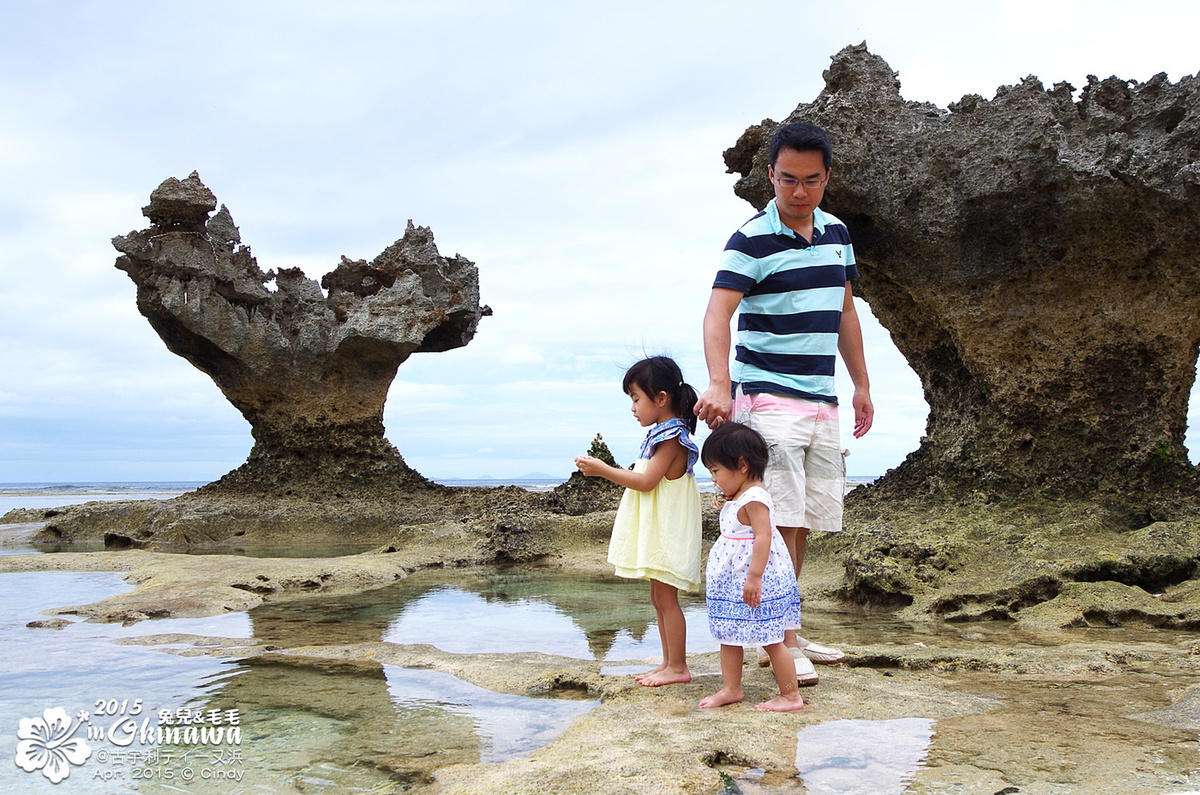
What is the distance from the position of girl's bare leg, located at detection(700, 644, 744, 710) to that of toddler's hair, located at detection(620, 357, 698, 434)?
0.82m

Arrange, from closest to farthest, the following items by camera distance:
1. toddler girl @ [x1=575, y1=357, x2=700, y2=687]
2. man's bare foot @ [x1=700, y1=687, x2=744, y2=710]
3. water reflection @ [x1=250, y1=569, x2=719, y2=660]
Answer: man's bare foot @ [x1=700, y1=687, x2=744, y2=710], toddler girl @ [x1=575, y1=357, x2=700, y2=687], water reflection @ [x1=250, y1=569, x2=719, y2=660]

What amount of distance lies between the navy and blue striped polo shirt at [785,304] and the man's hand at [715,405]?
24cm

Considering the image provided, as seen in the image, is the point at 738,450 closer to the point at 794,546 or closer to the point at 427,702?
the point at 794,546

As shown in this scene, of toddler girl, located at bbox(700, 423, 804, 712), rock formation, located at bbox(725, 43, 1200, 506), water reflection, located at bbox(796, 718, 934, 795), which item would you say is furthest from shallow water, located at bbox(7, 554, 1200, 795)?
rock formation, located at bbox(725, 43, 1200, 506)

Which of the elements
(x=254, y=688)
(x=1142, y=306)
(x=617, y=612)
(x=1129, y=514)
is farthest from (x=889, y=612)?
(x=254, y=688)

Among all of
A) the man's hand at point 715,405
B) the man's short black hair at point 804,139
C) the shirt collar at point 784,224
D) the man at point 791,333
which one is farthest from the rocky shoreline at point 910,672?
the man's short black hair at point 804,139

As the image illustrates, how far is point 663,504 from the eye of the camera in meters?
3.15

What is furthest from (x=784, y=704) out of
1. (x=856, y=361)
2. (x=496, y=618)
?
(x=496, y=618)

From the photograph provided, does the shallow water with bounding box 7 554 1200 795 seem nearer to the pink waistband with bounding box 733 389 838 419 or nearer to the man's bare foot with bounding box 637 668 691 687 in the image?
the man's bare foot with bounding box 637 668 691 687

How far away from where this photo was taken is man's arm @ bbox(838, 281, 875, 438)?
3.49 m

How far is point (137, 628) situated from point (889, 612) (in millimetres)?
4022

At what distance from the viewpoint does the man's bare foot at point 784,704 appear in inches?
100

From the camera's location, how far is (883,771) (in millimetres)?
2059

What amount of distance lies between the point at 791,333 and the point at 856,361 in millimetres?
533
